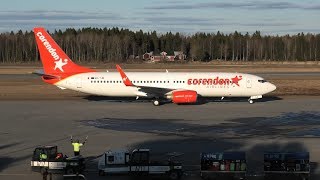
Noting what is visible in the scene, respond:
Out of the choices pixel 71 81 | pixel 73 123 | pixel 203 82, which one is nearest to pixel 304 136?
pixel 73 123

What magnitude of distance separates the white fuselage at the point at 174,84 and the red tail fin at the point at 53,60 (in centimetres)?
84

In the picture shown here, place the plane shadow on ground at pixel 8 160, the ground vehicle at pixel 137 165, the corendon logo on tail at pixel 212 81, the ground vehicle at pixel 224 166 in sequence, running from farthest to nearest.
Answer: the corendon logo on tail at pixel 212 81
the plane shadow on ground at pixel 8 160
the ground vehicle at pixel 137 165
the ground vehicle at pixel 224 166

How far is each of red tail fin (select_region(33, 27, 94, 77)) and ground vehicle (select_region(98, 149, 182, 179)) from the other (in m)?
29.3

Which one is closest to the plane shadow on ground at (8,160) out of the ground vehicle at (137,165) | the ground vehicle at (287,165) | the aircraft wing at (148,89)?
the ground vehicle at (137,165)

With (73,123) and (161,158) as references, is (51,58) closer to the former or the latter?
(73,123)

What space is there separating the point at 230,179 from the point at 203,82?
28428 millimetres

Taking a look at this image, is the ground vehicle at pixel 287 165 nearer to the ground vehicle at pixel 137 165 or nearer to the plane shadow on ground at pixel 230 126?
the ground vehicle at pixel 137 165

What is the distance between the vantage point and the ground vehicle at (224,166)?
20.2 metres

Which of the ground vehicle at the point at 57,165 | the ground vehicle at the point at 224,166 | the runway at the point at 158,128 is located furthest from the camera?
the runway at the point at 158,128

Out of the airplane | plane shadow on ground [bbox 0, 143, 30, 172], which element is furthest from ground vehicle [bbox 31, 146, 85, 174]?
the airplane

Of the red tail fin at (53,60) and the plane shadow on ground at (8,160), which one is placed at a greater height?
the red tail fin at (53,60)

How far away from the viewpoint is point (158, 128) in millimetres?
34625

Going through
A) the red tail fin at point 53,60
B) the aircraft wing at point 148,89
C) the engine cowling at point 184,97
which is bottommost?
the engine cowling at point 184,97

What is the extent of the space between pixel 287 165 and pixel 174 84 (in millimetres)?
29077
